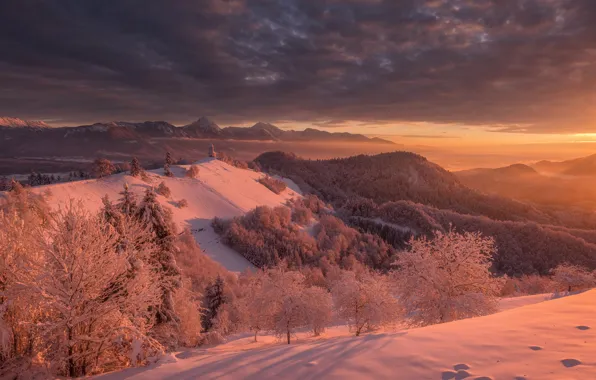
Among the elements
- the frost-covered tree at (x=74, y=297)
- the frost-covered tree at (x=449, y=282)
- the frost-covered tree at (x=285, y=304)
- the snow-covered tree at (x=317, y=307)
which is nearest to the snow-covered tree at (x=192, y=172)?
the frost-covered tree at (x=285, y=304)

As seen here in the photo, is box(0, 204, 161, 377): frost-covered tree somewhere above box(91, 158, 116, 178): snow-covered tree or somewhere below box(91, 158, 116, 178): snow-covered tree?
below

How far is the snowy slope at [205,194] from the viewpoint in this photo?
199 feet

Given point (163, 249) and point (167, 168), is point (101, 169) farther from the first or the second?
point (163, 249)

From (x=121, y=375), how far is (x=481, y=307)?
20767mm

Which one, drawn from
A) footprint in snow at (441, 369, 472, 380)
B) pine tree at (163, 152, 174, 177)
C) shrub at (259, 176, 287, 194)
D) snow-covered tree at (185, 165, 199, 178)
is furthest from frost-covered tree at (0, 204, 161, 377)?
shrub at (259, 176, 287, 194)

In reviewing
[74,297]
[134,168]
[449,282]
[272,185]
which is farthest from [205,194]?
[74,297]

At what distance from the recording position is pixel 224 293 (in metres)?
43.0

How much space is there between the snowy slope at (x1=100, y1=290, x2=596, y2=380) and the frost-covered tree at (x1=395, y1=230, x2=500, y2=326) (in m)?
9.36

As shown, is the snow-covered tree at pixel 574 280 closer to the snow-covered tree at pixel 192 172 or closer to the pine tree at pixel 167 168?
the snow-covered tree at pixel 192 172

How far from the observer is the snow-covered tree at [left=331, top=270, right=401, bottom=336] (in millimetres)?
29812

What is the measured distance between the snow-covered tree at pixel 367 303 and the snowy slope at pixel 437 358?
56.9ft

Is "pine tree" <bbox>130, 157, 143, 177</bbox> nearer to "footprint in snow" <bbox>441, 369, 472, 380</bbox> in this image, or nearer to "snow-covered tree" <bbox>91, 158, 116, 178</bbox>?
"snow-covered tree" <bbox>91, 158, 116, 178</bbox>

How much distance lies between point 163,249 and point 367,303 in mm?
18333

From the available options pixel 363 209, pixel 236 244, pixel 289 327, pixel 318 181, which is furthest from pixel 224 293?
pixel 318 181
